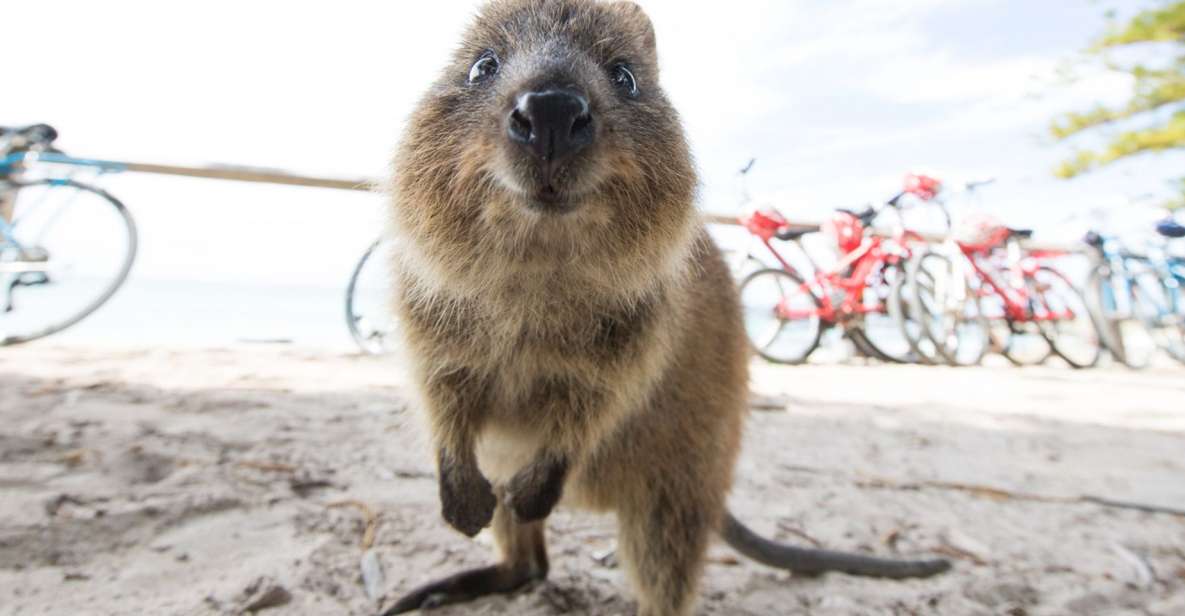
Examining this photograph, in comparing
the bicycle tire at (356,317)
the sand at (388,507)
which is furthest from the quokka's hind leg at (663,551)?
the bicycle tire at (356,317)

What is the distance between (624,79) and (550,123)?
18.3 inches

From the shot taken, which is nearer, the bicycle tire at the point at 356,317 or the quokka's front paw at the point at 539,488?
the quokka's front paw at the point at 539,488

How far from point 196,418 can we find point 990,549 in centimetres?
322

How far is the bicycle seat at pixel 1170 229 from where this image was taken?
10291 mm

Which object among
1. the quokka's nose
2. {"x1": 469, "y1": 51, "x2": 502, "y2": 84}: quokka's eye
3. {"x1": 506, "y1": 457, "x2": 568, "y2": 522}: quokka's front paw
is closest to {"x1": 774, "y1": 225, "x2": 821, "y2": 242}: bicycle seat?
{"x1": 506, "y1": 457, "x2": 568, "y2": 522}: quokka's front paw

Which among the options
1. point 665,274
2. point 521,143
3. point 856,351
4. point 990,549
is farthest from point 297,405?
point 856,351

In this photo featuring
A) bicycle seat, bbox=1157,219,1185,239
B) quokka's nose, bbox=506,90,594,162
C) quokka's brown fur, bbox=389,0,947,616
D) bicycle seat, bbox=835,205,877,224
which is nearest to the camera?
quokka's nose, bbox=506,90,594,162

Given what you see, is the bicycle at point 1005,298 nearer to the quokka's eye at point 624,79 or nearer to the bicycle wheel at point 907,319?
the bicycle wheel at point 907,319

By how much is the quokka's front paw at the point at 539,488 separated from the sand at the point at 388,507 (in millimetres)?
415

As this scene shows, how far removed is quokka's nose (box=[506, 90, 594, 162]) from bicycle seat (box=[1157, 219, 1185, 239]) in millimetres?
12124

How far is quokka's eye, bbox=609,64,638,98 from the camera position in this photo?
5.39 ft

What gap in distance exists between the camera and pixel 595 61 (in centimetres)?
162

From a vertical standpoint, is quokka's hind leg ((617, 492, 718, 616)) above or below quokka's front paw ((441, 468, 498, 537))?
below

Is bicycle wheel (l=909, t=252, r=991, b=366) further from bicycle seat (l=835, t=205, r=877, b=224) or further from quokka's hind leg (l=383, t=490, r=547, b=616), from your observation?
quokka's hind leg (l=383, t=490, r=547, b=616)
